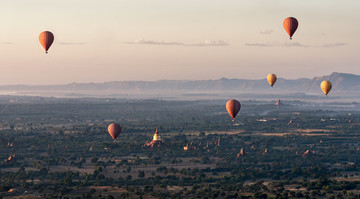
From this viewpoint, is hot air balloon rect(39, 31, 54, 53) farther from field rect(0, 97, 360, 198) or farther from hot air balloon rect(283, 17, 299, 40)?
hot air balloon rect(283, 17, 299, 40)

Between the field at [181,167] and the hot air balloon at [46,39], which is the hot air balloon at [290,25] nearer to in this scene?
the field at [181,167]

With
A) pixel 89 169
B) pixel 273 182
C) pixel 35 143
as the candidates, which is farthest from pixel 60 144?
pixel 273 182

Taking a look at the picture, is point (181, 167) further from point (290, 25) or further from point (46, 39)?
point (46, 39)

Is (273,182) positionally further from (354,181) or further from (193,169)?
(193,169)

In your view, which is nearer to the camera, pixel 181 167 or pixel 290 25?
pixel 290 25

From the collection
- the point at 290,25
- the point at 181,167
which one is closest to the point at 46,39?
the point at 181,167

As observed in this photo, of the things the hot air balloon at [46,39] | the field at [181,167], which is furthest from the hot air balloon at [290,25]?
the hot air balloon at [46,39]

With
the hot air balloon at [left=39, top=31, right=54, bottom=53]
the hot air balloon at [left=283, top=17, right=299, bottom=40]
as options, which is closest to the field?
the hot air balloon at [left=39, top=31, right=54, bottom=53]
